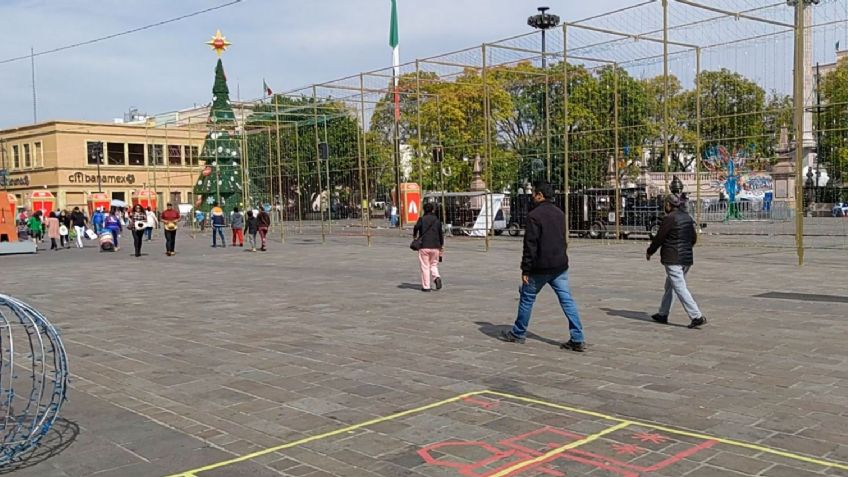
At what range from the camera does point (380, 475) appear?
14.8ft

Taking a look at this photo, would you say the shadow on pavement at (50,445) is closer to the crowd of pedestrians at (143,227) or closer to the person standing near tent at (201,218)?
the crowd of pedestrians at (143,227)

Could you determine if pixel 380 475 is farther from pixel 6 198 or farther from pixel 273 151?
pixel 273 151

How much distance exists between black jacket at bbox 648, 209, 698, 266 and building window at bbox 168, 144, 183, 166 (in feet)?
204

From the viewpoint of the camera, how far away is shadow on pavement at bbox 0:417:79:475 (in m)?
4.75

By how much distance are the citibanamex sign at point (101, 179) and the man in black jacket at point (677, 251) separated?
61110 millimetres

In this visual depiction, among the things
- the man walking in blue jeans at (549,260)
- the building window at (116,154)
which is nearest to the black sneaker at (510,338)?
the man walking in blue jeans at (549,260)

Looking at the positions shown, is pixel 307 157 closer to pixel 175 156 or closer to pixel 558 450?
pixel 558 450

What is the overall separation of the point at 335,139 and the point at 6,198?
1246 cm

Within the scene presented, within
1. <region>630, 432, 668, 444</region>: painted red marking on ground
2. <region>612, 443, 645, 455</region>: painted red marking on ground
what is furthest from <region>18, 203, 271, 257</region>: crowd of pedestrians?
<region>612, 443, 645, 455</region>: painted red marking on ground

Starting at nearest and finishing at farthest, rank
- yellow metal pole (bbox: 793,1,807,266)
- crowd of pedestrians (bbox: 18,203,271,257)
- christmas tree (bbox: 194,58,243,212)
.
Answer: yellow metal pole (bbox: 793,1,807,266), crowd of pedestrians (bbox: 18,203,271,257), christmas tree (bbox: 194,58,243,212)

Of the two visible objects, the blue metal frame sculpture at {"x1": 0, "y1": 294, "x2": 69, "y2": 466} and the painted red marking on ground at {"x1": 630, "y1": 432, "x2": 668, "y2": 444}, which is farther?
the painted red marking on ground at {"x1": 630, "y1": 432, "x2": 668, "y2": 444}

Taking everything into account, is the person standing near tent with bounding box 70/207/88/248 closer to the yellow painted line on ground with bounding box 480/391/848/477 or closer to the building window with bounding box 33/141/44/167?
the yellow painted line on ground with bounding box 480/391/848/477

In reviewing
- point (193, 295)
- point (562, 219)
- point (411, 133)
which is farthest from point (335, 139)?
point (562, 219)

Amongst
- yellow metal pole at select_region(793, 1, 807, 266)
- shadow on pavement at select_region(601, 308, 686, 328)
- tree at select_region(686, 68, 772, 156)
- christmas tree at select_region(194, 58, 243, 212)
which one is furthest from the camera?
christmas tree at select_region(194, 58, 243, 212)
